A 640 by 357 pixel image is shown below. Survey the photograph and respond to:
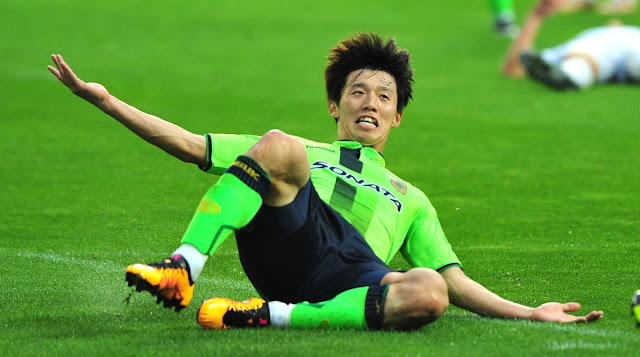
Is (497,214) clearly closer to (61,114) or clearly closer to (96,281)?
(96,281)

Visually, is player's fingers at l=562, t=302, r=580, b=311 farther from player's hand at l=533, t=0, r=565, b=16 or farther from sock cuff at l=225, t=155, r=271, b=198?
player's hand at l=533, t=0, r=565, b=16

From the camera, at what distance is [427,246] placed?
5.41 meters

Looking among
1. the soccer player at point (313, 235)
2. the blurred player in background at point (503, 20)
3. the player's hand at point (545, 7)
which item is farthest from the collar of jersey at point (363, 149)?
the blurred player in background at point (503, 20)

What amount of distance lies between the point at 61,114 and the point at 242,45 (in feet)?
19.3

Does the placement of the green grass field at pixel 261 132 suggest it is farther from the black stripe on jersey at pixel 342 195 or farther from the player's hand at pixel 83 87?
the player's hand at pixel 83 87

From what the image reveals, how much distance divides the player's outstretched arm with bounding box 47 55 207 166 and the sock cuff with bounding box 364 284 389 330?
109 cm

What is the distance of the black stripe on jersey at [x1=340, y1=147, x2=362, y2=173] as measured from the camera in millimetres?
5473

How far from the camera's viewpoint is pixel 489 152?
36.8 feet

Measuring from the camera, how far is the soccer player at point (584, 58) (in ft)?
48.9

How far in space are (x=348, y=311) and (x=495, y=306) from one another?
0.86m

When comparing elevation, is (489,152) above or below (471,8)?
below

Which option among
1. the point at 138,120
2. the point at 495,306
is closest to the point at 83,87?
the point at 138,120

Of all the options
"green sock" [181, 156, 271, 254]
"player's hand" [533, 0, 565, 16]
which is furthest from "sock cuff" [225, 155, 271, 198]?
"player's hand" [533, 0, 565, 16]

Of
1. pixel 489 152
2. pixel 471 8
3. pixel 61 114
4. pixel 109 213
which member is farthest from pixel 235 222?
pixel 471 8
